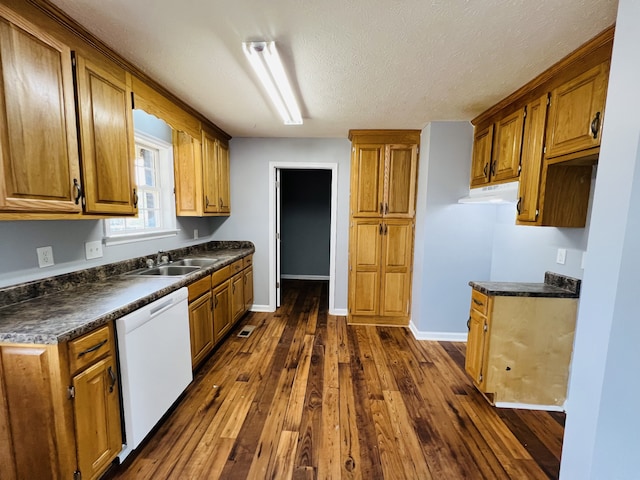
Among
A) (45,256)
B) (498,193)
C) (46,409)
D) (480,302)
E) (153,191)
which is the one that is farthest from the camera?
(153,191)

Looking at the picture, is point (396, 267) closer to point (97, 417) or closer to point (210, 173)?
point (210, 173)

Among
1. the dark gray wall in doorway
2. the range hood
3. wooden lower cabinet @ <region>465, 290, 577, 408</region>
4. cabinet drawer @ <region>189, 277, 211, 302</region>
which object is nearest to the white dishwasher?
cabinet drawer @ <region>189, 277, 211, 302</region>

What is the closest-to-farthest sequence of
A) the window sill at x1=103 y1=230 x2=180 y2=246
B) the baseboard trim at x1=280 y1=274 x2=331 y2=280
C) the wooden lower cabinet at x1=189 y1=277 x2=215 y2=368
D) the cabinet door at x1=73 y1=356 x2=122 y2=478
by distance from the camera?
the cabinet door at x1=73 y1=356 x2=122 y2=478 → the window sill at x1=103 y1=230 x2=180 y2=246 → the wooden lower cabinet at x1=189 y1=277 x2=215 y2=368 → the baseboard trim at x1=280 y1=274 x2=331 y2=280

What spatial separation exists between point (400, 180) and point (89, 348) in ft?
10.4

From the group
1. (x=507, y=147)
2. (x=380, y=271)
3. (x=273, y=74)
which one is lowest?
(x=380, y=271)

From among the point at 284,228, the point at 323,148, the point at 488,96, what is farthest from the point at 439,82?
the point at 284,228

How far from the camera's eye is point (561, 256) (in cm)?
205

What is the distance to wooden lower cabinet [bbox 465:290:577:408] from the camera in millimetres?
1952

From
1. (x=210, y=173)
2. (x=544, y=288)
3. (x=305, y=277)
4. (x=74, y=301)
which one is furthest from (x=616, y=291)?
(x=305, y=277)

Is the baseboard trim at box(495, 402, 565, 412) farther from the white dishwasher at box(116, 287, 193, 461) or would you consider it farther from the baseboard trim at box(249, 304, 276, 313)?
the baseboard trim at box(249, 304, 276, 313)

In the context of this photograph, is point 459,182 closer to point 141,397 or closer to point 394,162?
point 394,162

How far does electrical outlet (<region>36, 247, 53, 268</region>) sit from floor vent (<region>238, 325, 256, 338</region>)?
1.93 m

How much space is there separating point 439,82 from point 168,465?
310cm

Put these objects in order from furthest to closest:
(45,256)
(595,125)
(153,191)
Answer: (153,191) < (45,256) < (595,125)
